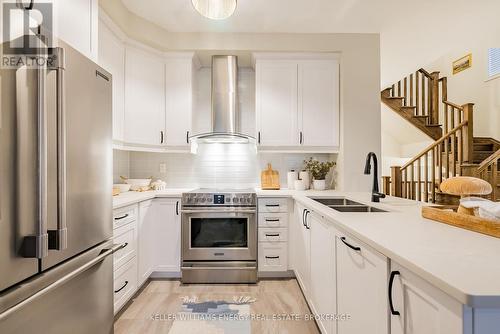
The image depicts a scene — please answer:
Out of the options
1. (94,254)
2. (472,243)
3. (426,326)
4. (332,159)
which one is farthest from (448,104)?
(94,254)

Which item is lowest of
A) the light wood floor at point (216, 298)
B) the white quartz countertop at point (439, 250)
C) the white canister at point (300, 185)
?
the light wood floor at point (216, 298)

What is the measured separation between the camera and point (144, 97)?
10.1ft

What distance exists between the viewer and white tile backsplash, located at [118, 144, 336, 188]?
357 centimetres

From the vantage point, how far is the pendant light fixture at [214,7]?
7.06 feet

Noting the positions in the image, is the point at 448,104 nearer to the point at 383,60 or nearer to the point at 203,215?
the point at 383,60

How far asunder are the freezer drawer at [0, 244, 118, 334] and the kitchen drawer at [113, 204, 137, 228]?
64 centimetres

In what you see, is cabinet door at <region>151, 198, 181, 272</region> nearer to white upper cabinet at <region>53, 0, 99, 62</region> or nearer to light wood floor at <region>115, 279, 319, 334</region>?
light wood floor at <region>115, 279, 319, 334</region>

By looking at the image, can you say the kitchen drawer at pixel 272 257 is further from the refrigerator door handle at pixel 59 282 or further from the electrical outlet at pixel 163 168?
the refrigerator door handle at pixel 59 282

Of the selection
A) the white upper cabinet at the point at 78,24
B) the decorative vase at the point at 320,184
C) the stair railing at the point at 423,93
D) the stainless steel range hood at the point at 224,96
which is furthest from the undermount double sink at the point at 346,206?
the stair railing at the point at 423,93

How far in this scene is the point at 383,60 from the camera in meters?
4.27

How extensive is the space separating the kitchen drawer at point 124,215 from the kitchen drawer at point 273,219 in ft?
4.08

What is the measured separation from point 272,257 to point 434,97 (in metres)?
5.11

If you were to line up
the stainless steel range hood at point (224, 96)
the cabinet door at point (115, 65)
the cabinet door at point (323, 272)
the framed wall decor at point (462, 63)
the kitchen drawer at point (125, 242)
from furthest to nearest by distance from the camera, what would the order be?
the framed wall decor at point (462, 63) < the stainless steel range hood at point (224, 96) < the cabinet door at point (115, 65) < the kitchen drawer at point (125, 242) < the cabinet door at point (323, 272)

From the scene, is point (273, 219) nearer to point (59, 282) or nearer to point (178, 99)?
point (178, 99)
